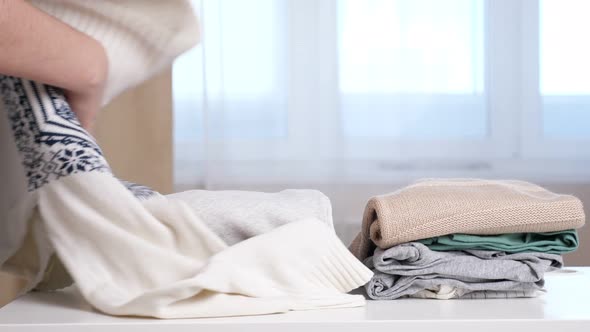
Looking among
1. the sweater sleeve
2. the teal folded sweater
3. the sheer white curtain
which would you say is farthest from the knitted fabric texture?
the sheer white curtain

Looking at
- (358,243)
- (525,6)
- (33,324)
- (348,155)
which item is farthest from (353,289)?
(525,6)

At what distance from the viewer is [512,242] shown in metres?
0.85

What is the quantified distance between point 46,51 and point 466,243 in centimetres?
50

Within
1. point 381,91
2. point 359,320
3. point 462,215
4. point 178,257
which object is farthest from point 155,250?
point 381,91

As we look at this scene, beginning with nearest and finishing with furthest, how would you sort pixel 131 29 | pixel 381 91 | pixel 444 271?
pixel 444 271 < pixel 131 29 < pixel 381 91

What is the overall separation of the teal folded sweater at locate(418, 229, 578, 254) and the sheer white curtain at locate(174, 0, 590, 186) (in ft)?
3.66

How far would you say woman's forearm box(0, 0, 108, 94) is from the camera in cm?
81

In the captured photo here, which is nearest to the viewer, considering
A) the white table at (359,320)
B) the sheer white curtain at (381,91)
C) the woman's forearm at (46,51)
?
the white table at (359,320)

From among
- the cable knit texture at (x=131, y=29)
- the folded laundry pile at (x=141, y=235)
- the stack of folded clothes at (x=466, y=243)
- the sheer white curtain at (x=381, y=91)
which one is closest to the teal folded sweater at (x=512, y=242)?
the stack of folded clothes at (x=466, y=243)

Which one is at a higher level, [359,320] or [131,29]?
[131,29]

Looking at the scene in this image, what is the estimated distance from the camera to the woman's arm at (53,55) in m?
0.81

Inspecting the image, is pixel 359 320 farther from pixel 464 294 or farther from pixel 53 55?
pixel 53 55

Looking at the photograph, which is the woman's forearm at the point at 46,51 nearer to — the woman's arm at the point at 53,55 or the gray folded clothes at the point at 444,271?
the woman's arm at the point at 53,55

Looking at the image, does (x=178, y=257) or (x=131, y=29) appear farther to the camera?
(x=131, y=29)
